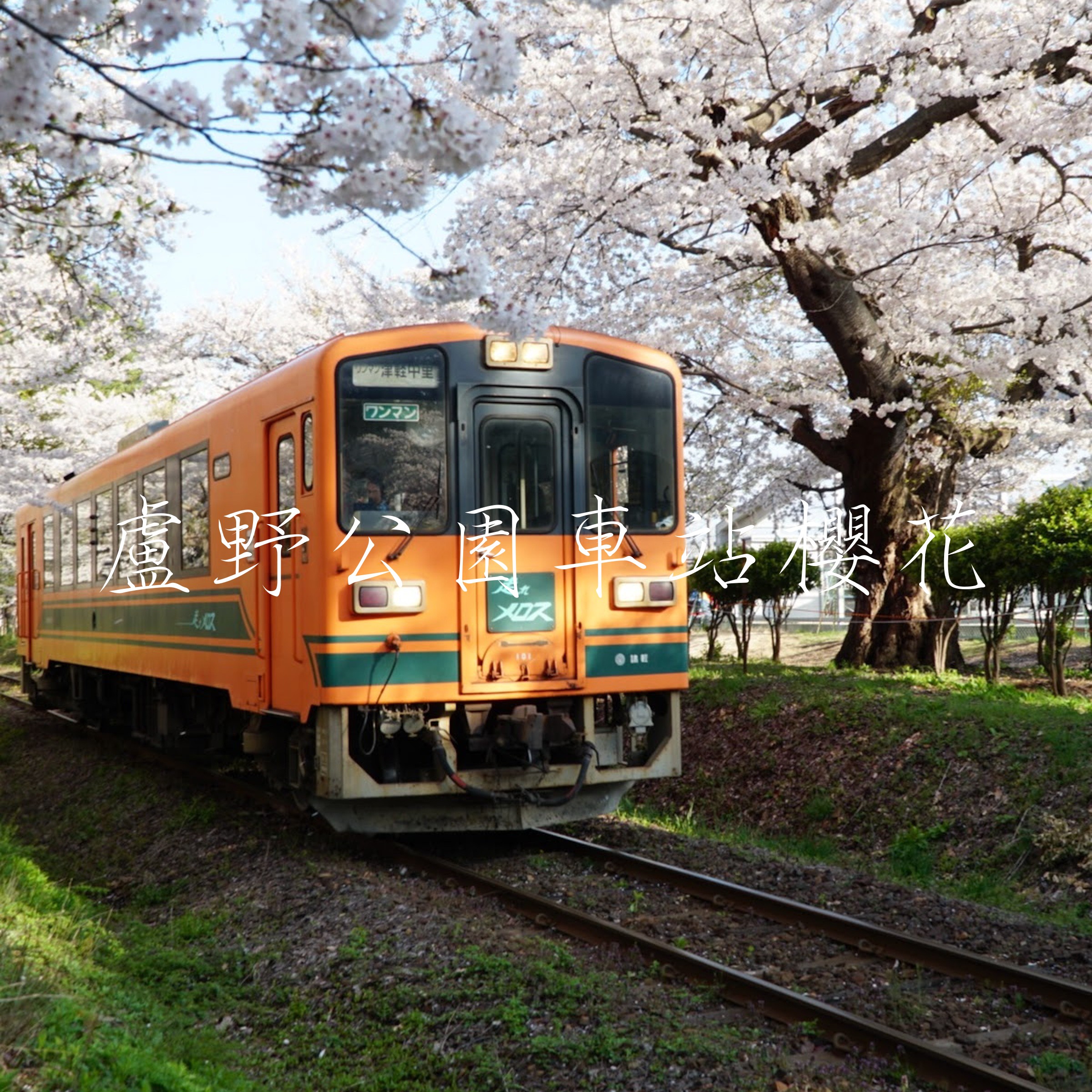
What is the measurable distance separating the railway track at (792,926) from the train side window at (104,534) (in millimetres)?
5009

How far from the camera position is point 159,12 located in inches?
152

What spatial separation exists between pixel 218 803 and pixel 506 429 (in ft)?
13.3

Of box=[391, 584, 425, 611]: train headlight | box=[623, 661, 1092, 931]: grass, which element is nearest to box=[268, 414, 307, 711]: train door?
box=[391, 584, 425, 611]: train headlight

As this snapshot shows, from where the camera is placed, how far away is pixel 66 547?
14.2 meters

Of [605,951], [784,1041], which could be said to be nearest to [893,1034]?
[784,1041]

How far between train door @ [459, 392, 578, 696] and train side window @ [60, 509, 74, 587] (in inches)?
309

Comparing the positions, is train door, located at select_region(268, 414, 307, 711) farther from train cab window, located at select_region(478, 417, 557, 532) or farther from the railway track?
the railway track

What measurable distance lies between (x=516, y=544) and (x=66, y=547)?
8.37m

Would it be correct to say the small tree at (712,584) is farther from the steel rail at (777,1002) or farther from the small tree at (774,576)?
the steel rail at (777,1002)

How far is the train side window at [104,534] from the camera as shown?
11969mm

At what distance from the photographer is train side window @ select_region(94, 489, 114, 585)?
12.0 meters

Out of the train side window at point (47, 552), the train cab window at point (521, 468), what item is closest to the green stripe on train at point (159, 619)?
the train side window at point (47, 552)

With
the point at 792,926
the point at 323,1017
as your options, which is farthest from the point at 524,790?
the point at 323,1017

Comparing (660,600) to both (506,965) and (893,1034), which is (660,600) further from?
(893,1034)
